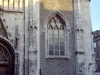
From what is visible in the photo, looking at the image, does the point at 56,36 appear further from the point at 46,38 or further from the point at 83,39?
the point at 83,39

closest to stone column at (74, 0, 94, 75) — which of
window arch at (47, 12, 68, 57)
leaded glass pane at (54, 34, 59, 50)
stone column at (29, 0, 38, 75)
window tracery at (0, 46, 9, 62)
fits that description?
window arch at (47, 12, 68, 57)

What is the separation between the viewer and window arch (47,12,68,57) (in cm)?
1798

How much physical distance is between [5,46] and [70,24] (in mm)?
5375

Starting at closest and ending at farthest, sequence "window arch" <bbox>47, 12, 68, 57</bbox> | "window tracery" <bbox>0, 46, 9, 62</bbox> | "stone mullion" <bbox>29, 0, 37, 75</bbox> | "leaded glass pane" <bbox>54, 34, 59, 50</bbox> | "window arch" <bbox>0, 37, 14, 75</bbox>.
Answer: "stone mullion" <bbox>29, 0, 37, 75</bbox> → "window arch" <bbox>0, 37, 14, 75</bbox> → "window tracery" <bbox>0, 46, 9, 62</bbox> → "window arch" <bbox>47, 12, 68, 57</bbox> → "leaded glass pane" <bbox>54, 34, 59, 50</bbox>

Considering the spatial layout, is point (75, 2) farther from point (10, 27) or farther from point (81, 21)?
point (10, 27)

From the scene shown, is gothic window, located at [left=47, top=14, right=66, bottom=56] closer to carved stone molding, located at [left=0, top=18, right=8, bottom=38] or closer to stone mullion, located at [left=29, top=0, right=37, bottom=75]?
stone mullion, located at [left=29, top=0, right=37, bottom=75]

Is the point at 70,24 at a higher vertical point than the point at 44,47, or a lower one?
higher

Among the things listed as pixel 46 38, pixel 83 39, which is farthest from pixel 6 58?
pixel 83 39

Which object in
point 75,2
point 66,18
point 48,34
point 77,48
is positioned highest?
point 75,2

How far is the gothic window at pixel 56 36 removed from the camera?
18.0m

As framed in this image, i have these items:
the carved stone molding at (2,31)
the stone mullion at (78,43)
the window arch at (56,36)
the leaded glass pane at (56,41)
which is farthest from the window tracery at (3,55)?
the stone mullion at (78,43)

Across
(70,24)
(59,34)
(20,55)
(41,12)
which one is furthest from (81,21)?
(20,55)

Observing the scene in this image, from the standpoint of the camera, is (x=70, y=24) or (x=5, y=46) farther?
(x=70, y=24)

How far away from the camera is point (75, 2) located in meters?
18.8
